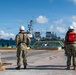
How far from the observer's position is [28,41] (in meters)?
14.8

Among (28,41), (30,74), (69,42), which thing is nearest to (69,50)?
(69,42)

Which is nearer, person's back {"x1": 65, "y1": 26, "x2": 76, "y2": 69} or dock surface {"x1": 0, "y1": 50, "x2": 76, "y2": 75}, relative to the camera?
dock surface {"x1": 0, "y1": 50, "x2": 76, "y2": 75}

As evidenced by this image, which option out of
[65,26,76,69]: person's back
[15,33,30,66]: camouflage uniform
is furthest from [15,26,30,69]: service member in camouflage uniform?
[65,26,76,69]: person's back

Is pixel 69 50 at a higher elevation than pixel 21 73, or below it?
higher

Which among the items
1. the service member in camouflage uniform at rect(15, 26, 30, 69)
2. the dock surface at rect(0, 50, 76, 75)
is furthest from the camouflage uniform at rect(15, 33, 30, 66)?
the dock surface at rect(0, 50, 76, 75)

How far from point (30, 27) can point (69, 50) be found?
348ft

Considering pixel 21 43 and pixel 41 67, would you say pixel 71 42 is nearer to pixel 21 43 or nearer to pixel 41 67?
pixel 41 67

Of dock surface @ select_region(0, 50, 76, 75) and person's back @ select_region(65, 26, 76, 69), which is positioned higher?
person's back @ select_region(65, 26, 76, 69)

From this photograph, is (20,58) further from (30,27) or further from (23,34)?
(30,27)

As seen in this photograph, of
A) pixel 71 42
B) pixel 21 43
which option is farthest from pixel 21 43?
pixel 71 42

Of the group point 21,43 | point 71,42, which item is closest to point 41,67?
point 21,43

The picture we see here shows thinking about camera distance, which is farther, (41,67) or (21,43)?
(41,67)

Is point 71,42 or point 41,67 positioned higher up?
point 71,42

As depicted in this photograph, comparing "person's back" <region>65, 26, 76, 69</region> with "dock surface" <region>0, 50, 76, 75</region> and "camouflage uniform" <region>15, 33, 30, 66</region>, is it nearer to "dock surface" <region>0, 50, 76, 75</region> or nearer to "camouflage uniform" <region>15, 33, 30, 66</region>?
"dock surface" <region>0, 50, 76, 75</region>
